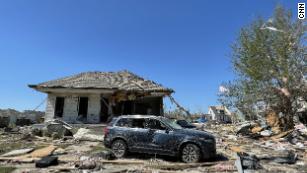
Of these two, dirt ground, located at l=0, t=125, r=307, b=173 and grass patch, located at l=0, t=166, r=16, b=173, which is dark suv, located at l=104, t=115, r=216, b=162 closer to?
dirt ground, located at l=0, t=125, r=307, b=173

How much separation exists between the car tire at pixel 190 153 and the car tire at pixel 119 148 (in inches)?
104

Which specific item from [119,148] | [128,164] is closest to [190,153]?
[128,164]

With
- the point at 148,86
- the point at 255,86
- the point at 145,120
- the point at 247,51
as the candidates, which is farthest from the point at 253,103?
the point at 145,120

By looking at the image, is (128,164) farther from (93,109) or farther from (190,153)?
(93,109)

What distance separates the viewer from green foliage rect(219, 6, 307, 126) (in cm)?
2156

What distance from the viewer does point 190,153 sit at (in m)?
12.4

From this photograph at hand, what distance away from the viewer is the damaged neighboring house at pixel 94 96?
85.6 feet

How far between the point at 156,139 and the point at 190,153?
5.13ft

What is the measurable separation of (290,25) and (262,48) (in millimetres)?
2648

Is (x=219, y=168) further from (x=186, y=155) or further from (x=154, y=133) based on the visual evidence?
(x=154, y=133)

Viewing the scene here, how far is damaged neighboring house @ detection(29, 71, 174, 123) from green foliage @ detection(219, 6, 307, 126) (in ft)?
20.9

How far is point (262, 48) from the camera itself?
22938mm

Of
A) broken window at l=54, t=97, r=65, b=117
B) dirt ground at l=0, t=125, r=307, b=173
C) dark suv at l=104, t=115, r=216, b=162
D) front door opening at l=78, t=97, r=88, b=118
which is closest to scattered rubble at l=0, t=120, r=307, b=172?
dirt ground at l=0, t=125, r=307, b=173

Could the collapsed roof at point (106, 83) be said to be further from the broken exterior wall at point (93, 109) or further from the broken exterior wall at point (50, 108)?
the broken exterior wall at point (50, 108)
